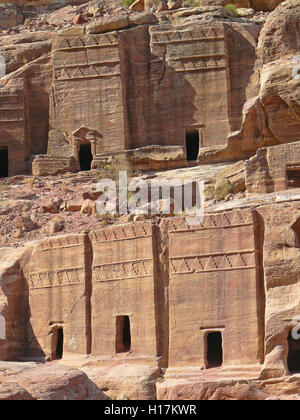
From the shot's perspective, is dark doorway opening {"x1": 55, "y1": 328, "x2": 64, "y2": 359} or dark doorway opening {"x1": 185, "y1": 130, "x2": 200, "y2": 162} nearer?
dark doorway opening {"x1": 55, "y1": 328, "x2": 64, "y2": 359}

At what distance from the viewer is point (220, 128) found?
3997 centimetres

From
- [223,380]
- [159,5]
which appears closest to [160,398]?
[223,380]

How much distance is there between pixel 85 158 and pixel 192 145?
4.45 m

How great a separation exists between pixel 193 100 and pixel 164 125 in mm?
1467

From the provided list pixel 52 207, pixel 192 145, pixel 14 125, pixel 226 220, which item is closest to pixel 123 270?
pixel 226 220

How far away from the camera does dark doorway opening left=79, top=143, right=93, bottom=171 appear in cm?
4275

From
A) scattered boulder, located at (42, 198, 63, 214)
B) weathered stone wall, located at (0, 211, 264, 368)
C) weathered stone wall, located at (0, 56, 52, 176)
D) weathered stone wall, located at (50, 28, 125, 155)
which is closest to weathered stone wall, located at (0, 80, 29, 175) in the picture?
weathered stone wall, located at (0, 56, 52, 176)

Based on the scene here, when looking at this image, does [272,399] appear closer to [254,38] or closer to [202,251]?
[202,251]

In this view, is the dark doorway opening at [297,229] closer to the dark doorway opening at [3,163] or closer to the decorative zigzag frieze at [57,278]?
the decorative zigzag frieze at [57,278]

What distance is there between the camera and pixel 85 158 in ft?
141

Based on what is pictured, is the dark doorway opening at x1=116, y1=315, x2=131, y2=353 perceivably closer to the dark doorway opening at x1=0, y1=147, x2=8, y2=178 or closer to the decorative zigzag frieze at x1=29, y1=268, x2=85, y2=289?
the decorative zigzag frieze at x1=29, y1=268, x2=85, y2=289

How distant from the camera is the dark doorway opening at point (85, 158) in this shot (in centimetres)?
4275

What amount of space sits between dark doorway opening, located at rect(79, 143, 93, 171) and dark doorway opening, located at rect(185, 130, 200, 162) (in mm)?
3964

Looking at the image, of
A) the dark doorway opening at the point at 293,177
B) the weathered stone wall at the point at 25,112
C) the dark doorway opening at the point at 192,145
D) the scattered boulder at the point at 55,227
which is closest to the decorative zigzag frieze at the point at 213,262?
the dark doorway opening at the point at 293,177
